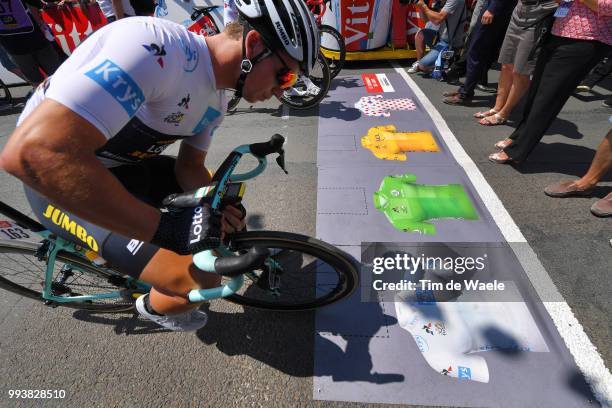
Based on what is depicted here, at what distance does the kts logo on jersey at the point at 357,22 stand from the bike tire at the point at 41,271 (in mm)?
6347

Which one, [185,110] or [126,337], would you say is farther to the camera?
[126,337]

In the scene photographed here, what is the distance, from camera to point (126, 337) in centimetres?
216

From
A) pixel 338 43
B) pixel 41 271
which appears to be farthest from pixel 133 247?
pixel 338 43

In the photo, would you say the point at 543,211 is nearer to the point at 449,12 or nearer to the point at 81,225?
the point at 81,225

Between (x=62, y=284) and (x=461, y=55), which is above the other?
(x=461, y=55)

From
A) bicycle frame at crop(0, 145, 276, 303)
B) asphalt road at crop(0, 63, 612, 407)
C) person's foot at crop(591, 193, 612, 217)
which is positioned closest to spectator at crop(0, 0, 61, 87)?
asphalt road at crop(0, 63, 612, 407)

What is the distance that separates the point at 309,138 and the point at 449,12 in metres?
3.52

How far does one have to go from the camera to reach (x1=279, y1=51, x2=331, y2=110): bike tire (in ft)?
15.9

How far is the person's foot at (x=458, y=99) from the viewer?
5066mm

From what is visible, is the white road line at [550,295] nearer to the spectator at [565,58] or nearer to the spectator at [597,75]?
the spectator at [565,58]

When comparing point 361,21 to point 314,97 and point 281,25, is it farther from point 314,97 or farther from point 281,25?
point 281,25

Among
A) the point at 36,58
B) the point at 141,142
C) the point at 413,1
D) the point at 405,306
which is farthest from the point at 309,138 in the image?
the point at 413,1

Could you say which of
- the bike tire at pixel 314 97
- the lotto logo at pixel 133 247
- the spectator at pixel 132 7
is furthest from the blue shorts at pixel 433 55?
the lotto logo at pixel 133 247

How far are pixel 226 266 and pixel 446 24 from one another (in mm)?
6357
